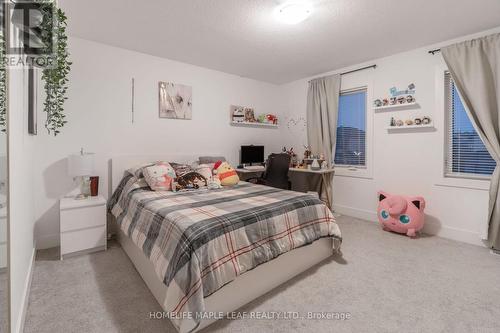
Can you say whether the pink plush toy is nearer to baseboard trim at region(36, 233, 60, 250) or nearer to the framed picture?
the framed picture

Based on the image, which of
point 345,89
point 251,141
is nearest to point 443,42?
point 345,89

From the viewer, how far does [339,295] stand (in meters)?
1.93

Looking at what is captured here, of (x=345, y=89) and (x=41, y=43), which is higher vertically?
(x=345, y=89)

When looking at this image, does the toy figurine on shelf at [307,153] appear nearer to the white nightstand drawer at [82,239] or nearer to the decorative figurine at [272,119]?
the decorative figurine at [272,119]

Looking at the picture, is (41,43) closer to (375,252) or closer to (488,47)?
(375,252)

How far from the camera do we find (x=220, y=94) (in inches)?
169

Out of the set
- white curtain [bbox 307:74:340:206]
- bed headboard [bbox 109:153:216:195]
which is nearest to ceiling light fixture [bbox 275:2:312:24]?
white curtain [bbox 307:74:340:206]

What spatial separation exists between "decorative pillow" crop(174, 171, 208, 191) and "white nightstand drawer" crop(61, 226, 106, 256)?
94cm

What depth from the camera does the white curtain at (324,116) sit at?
13.8 ft

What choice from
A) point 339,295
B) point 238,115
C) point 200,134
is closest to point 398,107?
point 238,115

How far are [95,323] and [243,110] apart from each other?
3.76 m

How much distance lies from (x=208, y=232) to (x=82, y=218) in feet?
5.87

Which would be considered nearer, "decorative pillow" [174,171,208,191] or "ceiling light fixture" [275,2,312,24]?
"ceiling light fixture" [275,2,312,24]

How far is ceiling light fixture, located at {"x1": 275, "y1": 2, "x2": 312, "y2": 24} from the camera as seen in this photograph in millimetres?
2256
